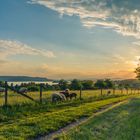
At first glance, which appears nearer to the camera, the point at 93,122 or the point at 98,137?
the point at 98,137

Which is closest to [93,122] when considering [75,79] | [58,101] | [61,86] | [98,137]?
[98,137]

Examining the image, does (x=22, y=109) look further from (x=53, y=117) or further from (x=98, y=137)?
(x=98, y=137)

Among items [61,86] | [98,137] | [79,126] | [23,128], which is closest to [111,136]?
[98,137]

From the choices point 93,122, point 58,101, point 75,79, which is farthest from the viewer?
point 75,79

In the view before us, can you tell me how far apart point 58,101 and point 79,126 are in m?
14.6

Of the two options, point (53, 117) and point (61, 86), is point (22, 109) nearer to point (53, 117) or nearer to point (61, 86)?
point (53, 117)

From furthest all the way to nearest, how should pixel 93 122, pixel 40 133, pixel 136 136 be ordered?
pixel 93 122
pixel 136 136
pixel 40 133

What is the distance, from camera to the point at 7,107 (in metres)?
22.1

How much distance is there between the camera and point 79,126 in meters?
17.1

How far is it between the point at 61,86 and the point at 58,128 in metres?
43.9

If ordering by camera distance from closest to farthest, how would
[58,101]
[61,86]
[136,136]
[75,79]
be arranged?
[136,136], [58,101], [61,86], [75,79]

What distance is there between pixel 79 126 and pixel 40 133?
3027 millimetres

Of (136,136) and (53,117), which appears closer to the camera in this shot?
(136,136)

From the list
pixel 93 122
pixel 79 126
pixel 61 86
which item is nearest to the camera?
pixel 79 126
